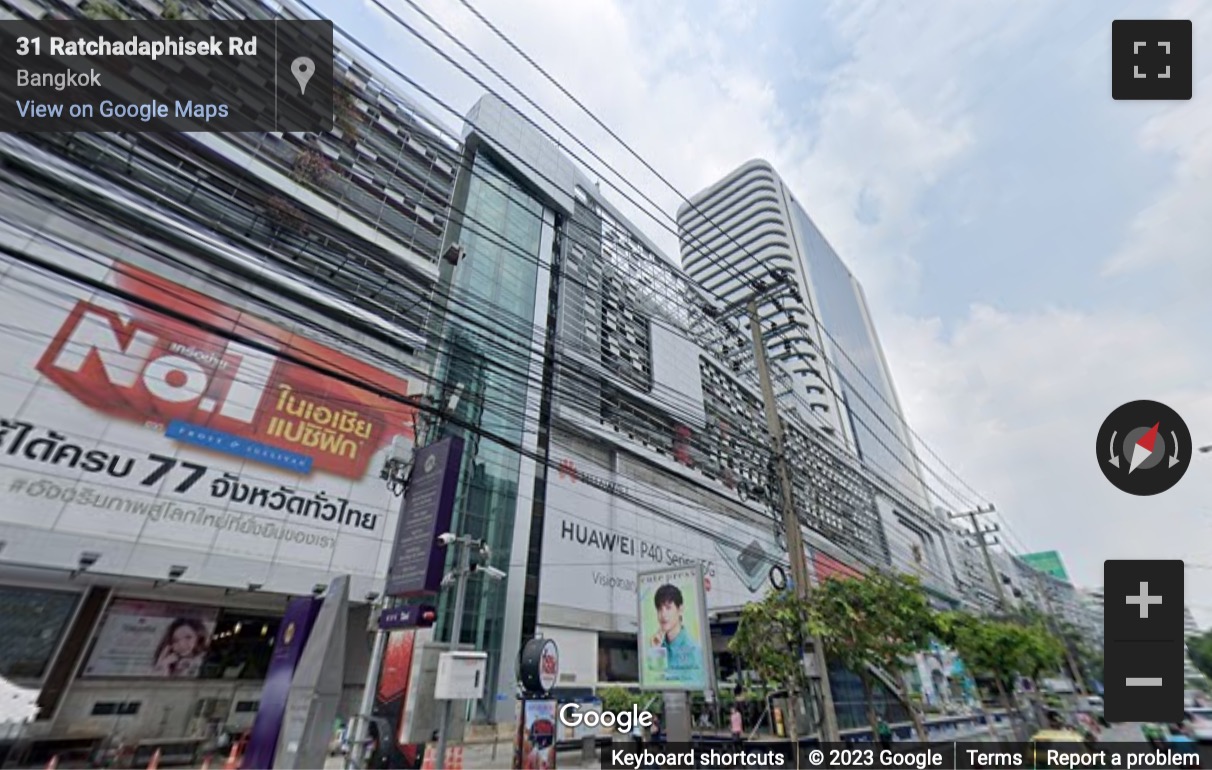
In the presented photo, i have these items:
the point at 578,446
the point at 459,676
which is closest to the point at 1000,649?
the point at 459,676

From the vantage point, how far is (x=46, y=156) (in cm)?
1453

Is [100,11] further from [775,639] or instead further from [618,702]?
[618,702]

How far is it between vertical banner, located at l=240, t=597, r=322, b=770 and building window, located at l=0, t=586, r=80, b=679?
417 inches

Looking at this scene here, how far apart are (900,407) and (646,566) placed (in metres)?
86.1

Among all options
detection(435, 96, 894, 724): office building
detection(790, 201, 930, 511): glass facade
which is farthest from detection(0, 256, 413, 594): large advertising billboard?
detection(790, 201, 930, 511): glass facade

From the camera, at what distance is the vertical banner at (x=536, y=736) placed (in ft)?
33.1

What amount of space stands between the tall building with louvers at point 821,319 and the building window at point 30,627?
50497 millimetres

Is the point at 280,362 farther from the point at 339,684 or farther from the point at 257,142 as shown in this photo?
the point at 339,684

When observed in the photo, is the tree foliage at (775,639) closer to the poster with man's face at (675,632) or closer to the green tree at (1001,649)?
the poster with man's face at (675,632)

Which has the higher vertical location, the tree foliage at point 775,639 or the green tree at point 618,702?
the tree foliage at point 775,639

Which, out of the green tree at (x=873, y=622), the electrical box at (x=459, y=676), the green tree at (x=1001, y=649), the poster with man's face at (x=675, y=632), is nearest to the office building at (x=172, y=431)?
the electrical box at (x=459, y=676)

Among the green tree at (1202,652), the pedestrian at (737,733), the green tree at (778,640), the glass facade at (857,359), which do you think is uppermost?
the glass facade at (857,359)

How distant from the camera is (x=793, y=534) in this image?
967 centimetres

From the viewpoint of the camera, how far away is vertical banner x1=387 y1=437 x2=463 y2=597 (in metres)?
10.4
